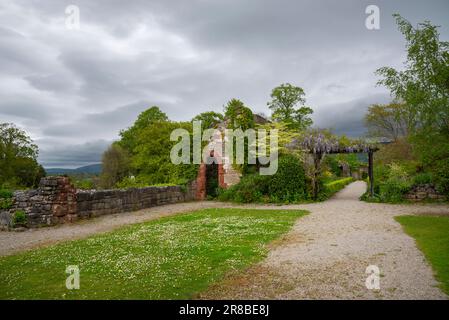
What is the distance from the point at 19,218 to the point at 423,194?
17.6 meters

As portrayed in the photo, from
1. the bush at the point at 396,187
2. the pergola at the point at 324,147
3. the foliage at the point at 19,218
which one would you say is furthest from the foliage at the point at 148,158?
the bush at the point at 396,187

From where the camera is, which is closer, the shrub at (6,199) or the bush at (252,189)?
the shrub at (6,199)

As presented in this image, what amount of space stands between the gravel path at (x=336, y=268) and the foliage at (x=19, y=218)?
9053 millimetres

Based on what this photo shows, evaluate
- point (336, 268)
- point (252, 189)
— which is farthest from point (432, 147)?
point (252, 189)

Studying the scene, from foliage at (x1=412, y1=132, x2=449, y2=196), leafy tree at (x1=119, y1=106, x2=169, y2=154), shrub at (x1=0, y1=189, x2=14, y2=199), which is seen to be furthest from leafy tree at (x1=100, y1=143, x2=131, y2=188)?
foliage at (x1=412, y1=132, x2=449, y2=196)

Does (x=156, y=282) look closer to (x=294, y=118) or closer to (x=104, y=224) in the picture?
(x=104, y=224)

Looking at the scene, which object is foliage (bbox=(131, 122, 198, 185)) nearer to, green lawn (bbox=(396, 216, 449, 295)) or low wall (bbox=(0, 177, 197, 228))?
low wall (bbox=(0, 177, 197, 228))

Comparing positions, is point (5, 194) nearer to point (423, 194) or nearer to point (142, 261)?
point (142, 261)

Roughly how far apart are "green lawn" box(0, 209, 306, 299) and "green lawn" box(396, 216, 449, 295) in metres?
3.14

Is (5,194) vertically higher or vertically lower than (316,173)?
lower

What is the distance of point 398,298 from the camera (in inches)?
172

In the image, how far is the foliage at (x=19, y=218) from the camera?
36.0 ft

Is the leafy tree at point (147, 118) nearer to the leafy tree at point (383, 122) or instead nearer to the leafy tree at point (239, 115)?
the leafy tree at point (239, 115)

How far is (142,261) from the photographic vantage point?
20.5 feet
